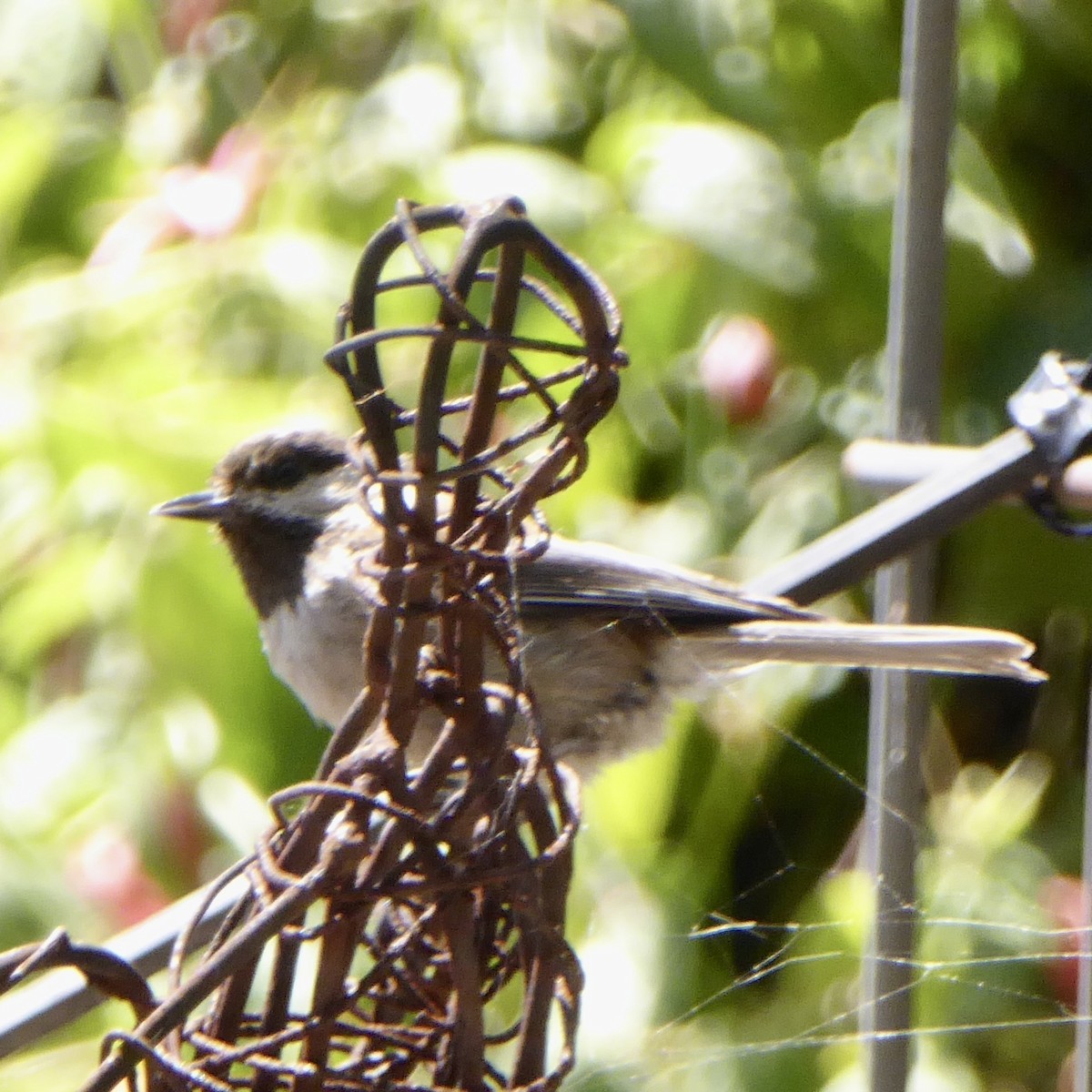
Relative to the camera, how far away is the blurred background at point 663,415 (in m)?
1.97

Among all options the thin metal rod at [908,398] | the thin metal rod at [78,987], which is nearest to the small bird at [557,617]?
the thin metal rod at [908,398]

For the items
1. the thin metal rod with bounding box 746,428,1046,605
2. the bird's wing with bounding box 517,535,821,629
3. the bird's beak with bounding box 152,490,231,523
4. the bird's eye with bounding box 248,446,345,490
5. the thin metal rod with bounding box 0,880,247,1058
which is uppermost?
the bird's eye with bounding box 248,446,345,490

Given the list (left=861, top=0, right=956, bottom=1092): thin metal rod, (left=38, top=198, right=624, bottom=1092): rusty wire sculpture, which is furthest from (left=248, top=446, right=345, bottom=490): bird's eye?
(left=38, top=198, right=624, bottom=1092): rusty wire sculpture

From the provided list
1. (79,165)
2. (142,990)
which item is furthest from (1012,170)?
(142,990)

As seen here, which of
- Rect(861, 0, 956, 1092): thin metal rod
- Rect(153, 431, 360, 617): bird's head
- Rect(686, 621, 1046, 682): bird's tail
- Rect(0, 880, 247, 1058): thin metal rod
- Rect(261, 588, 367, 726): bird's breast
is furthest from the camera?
Rect(153, 431, 360, 617): bird's head

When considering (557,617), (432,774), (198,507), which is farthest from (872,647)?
(432,774)

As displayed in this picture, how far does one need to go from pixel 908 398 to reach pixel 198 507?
967mm

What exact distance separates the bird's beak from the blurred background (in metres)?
0.05

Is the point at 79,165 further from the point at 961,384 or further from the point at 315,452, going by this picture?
the point at 961,384

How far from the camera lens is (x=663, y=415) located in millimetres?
2248

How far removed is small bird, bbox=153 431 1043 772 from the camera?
1.94 m

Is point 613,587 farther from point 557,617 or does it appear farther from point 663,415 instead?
point 663,415

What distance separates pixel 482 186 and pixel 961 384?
720mm

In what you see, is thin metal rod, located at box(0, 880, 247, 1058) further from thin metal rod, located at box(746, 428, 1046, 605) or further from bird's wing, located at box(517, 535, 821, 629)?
bird's wing, located at box(517, 535, 821, 629)
